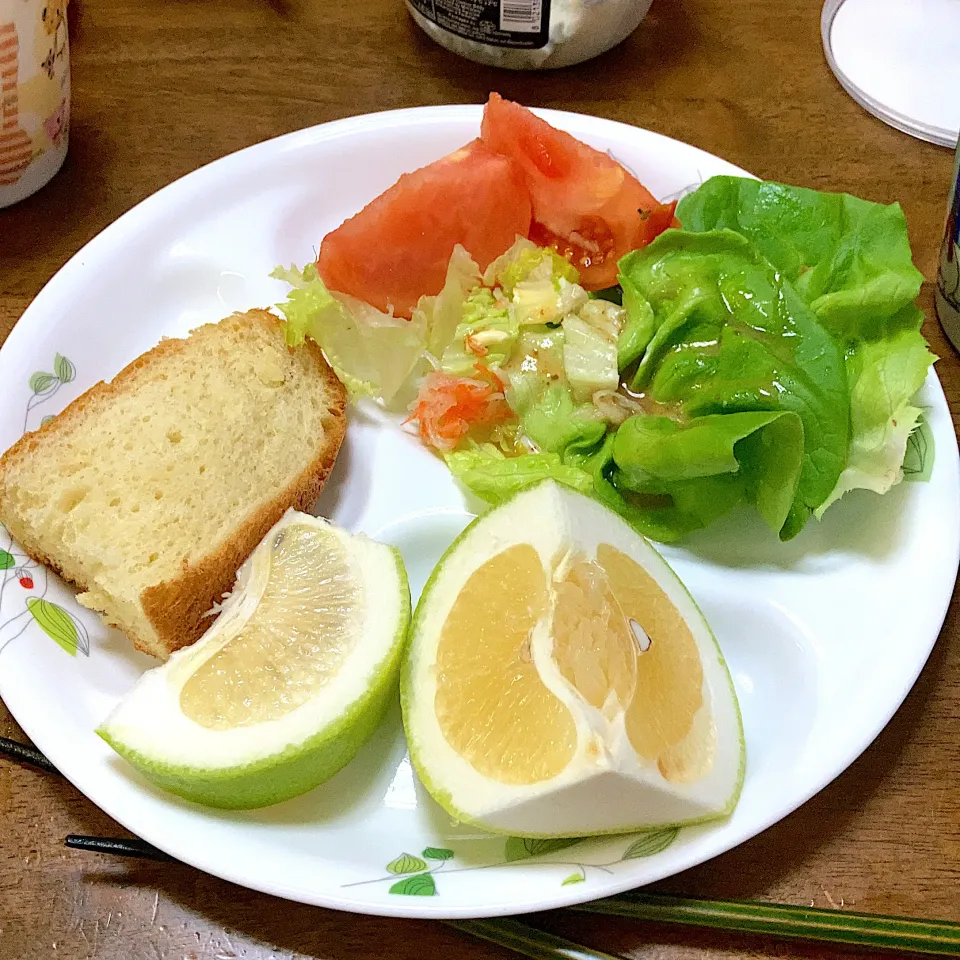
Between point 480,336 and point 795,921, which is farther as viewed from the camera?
point 480,336

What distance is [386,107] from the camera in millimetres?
1799

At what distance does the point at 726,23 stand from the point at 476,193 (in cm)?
96

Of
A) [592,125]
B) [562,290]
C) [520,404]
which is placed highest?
[592,125]

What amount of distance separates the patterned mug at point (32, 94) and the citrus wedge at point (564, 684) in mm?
1041

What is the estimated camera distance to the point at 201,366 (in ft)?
4.10

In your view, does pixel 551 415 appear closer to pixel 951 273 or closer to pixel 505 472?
pixel 505 472

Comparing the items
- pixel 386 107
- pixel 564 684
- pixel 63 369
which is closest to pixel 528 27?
pixel 386 107

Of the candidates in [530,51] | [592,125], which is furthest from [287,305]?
[530,51]

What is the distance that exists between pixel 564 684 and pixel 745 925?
300 mm

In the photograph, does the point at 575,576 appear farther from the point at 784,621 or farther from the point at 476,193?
the point at 476,193

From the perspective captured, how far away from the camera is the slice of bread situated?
1.06 m

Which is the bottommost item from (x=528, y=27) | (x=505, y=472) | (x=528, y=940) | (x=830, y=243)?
(x=528, y=940)

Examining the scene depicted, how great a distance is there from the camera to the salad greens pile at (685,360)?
111cm

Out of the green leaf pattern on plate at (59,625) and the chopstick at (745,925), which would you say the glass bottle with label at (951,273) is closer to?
the chopstick at (745,925)
